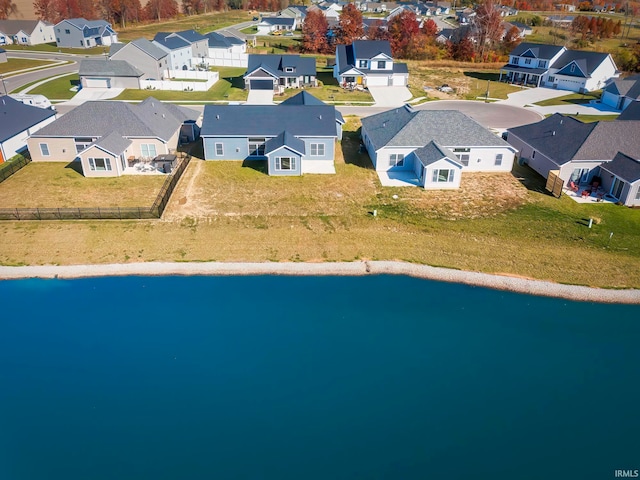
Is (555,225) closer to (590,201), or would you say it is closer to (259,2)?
(590,201)

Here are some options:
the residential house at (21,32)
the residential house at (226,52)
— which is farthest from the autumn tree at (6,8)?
the residential house at (226,52)

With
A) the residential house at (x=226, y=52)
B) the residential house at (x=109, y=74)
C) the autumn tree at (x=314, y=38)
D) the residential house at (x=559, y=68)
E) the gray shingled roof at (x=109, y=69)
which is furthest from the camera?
the autumn tree at (x=314, y=38)

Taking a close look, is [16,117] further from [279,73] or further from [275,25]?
[275,25]

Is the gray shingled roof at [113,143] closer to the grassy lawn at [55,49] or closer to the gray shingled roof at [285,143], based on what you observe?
the gray shingled roof at [285,143]

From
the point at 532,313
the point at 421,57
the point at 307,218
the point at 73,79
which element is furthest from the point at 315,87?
the point at 532,313

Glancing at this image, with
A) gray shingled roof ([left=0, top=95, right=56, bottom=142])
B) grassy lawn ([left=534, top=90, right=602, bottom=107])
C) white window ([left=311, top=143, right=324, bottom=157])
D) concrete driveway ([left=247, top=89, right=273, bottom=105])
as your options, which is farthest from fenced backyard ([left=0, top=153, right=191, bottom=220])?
grassy lawn ([left=534, top=90, right=602, bottom=107])

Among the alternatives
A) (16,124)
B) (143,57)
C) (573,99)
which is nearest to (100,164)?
(16,124)
